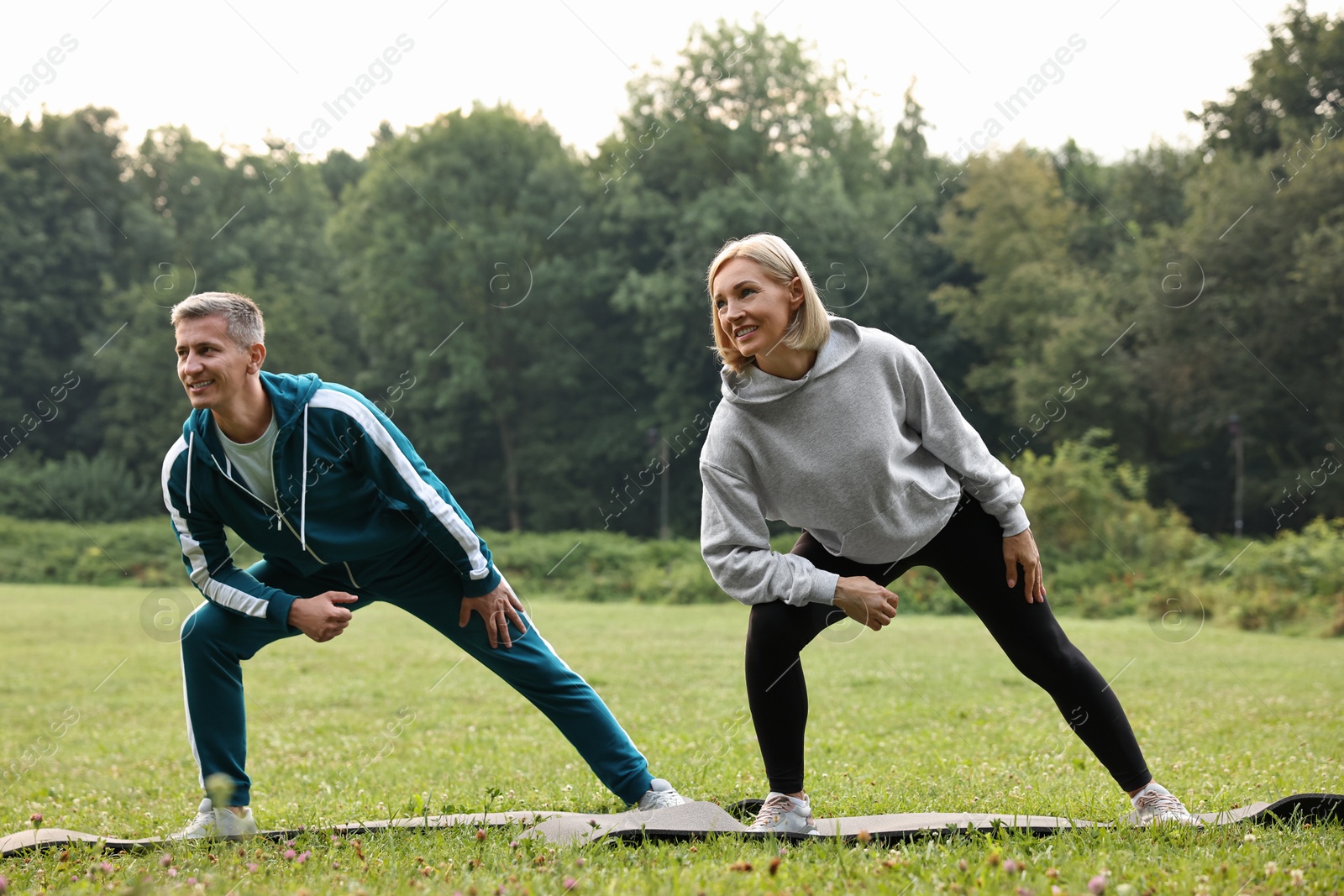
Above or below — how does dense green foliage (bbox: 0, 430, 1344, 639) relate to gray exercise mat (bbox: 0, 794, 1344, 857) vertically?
below

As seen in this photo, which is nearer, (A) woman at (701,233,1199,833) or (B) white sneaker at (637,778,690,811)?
(A) woman at (701,233,1199,833)

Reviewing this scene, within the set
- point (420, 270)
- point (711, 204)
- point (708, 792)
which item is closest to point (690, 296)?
point (711, 204)

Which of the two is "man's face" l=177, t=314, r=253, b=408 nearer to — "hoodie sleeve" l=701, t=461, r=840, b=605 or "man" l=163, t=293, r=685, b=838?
"man" l=163, t=293, r=685, b=838

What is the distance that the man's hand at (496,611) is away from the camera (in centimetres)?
443

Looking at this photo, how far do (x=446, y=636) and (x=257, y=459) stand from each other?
3.40 ft

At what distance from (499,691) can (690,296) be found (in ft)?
101

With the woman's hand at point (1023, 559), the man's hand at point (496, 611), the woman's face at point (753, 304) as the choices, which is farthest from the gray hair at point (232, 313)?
the woman's hand at point (1023, 559)

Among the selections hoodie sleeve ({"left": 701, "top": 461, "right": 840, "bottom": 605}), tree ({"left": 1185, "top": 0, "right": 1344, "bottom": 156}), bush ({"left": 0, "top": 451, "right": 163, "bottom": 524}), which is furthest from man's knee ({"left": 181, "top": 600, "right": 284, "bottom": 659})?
tree ({"left": 1185, "top": 0, "right": 1344, "bottom": 156})

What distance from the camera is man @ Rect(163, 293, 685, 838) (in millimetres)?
4336

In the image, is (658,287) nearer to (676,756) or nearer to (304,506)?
(676,756)

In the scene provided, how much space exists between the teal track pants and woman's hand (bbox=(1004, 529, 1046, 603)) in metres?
1.66

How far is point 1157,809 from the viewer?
3965 millimetres

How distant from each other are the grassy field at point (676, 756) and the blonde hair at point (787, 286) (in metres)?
1.74

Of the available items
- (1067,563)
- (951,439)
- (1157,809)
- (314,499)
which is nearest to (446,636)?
(314,499)
